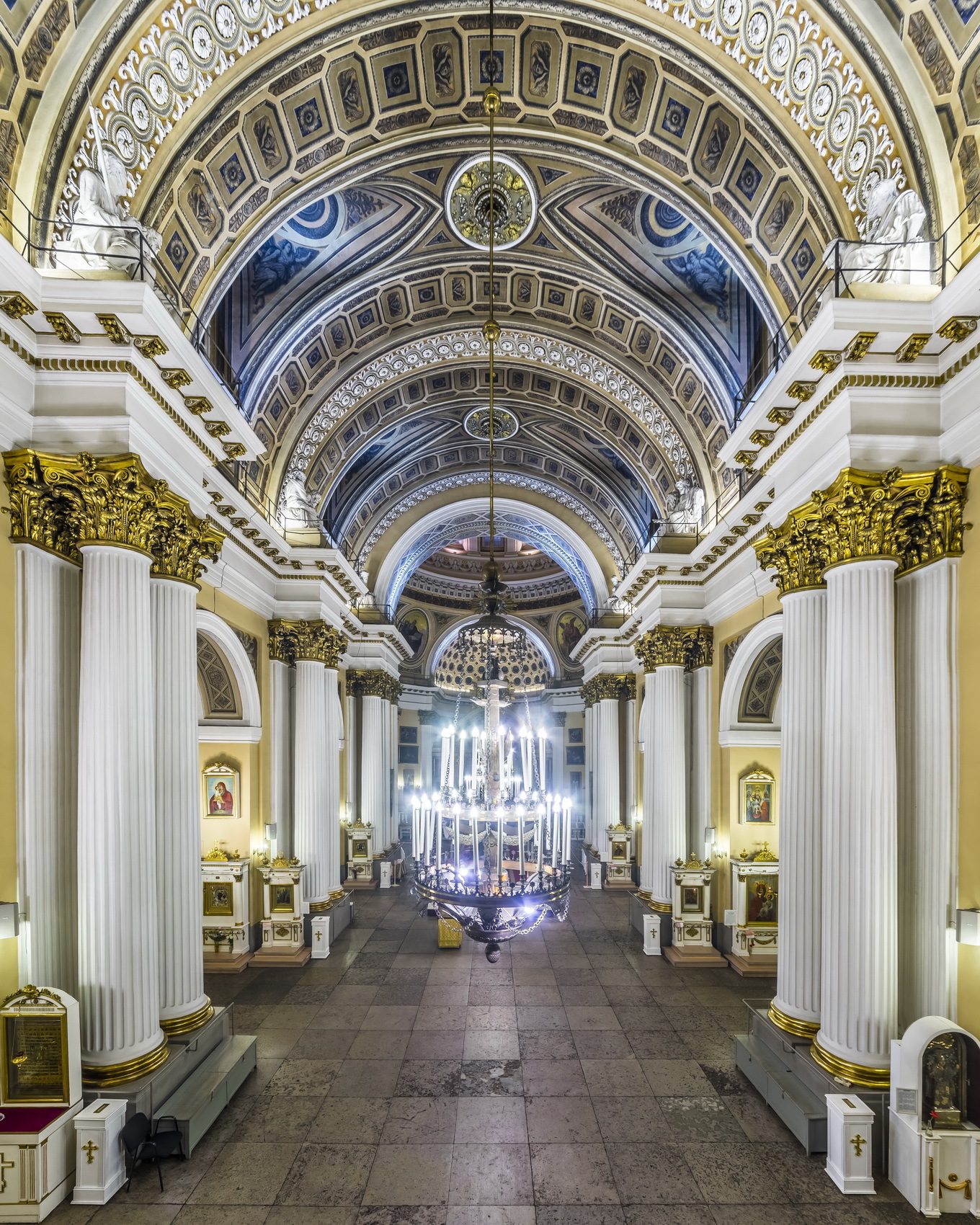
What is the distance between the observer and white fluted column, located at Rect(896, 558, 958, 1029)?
6746 millimetres

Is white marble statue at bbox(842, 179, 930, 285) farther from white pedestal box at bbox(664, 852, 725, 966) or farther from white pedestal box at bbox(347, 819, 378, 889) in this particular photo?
white pedestal box at bbox(347, 819, 378, 889)

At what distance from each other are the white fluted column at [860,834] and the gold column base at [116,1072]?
6287 mm

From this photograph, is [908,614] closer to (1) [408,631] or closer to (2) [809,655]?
(2) [809,655]

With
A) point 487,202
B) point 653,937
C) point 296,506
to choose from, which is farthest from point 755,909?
point 487,202

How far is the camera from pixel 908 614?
7.28m

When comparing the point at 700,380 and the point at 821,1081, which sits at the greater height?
the point at 700,380

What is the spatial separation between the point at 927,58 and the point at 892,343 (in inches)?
96.4

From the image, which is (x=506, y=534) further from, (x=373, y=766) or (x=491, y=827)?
(x=491, y=827)

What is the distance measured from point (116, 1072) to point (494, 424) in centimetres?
1571

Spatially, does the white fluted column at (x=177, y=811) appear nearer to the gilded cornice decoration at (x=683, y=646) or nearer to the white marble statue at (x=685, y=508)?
the gilded cornice decoration at (x=683, y=646)

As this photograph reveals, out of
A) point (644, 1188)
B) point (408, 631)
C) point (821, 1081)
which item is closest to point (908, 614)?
point (821, 1081)

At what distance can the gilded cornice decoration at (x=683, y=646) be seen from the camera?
14.4m

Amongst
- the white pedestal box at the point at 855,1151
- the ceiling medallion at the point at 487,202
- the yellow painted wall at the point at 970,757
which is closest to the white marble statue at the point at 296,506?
the ceiling medallion at the point at 487,202

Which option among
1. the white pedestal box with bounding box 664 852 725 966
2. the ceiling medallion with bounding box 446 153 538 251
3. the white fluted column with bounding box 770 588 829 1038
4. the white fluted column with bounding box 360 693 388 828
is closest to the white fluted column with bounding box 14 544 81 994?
the white fluted column with bounding box 770 588 829 1038
